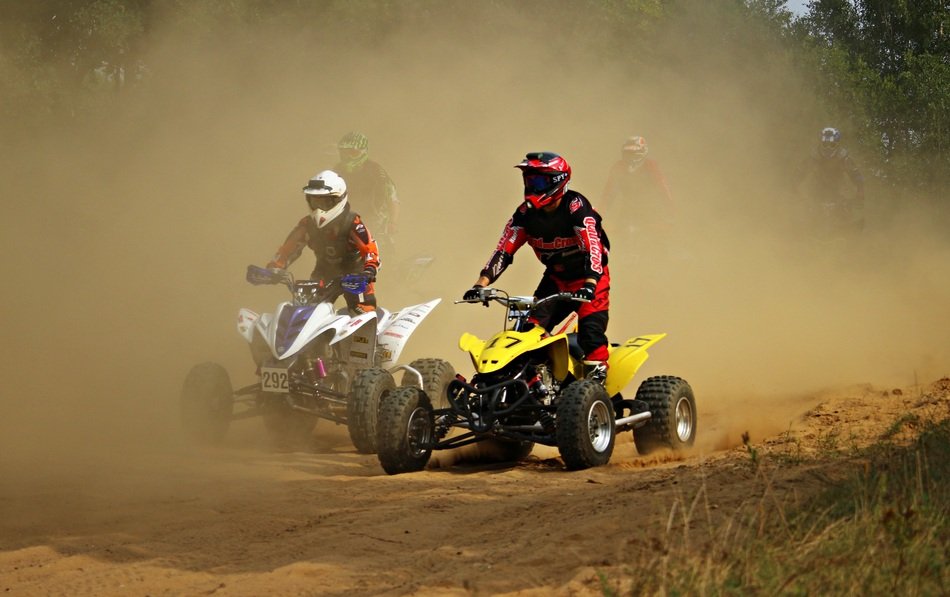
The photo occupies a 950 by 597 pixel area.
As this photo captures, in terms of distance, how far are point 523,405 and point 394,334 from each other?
3.39 metres

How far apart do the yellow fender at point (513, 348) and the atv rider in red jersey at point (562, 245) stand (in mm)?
229

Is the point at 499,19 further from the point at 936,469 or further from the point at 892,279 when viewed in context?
the point at 936,469

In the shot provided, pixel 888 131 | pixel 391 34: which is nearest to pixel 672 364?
pixel 391 34

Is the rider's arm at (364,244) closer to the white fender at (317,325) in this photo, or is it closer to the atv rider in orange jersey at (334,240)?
the atv rider in orange jersey at (334,240)

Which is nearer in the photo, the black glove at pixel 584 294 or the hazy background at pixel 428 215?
the black glove at pixel 584 294

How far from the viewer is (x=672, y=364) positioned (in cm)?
1786

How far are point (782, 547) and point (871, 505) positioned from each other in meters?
0.81

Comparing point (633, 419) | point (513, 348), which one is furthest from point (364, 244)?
point (633, 419)

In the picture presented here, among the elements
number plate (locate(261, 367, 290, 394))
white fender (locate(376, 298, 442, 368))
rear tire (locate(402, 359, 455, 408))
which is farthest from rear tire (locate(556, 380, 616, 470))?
white fender (locate(376, 298, 442, 368))

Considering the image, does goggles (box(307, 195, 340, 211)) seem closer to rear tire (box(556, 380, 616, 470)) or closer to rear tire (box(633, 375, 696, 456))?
rear tire (box(633, 375, 696, 456))

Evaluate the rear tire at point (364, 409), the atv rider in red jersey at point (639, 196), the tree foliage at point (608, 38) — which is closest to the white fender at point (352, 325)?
the rear tire at point (364, 409)

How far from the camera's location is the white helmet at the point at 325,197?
40.7ft

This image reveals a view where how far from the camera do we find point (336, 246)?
12711mm

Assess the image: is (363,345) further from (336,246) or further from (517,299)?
(517,299)
